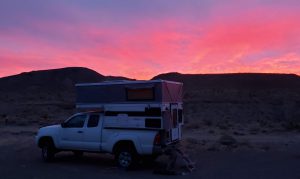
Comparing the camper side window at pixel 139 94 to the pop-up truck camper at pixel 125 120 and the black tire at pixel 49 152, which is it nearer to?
the pop-up truck camper at pixel 125 120

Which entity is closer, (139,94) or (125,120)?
(139,94)

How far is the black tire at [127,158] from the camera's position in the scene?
628 inches

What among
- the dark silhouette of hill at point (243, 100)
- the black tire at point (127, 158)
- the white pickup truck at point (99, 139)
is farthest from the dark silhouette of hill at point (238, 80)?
the black tire at point (127, 158)

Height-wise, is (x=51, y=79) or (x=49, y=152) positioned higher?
(x=51, y=79)

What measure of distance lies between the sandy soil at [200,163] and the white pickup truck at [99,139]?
0.57 m

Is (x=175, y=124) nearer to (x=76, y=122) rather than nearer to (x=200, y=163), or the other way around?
(x=200, y=163)

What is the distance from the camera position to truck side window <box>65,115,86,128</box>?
17.4m

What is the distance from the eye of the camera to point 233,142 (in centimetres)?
2350

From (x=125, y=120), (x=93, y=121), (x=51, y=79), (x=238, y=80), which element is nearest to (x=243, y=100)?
(x=93, y=121)

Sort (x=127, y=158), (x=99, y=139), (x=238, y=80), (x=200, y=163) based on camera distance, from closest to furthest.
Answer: (x=127, y=158), (x=99, y=139), (x=200, y=163), (x=238, y=80)

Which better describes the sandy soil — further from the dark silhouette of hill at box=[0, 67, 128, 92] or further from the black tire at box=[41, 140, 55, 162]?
the dark silhouette of hill at box=[0, 67, 128, 92]

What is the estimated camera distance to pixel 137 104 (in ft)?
52.2

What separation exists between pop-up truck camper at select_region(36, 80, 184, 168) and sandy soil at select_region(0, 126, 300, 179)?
0.75 metres

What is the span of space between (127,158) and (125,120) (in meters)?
1.23
